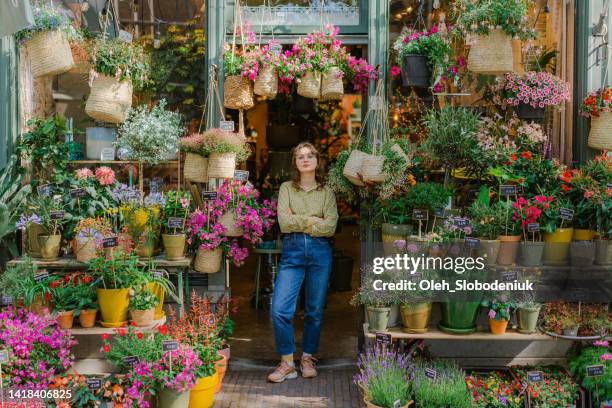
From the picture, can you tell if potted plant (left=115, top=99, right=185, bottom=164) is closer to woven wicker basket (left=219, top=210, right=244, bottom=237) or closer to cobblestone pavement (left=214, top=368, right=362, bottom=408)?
woven wicker basket (left=219, top=210, right=244, bottom=237)

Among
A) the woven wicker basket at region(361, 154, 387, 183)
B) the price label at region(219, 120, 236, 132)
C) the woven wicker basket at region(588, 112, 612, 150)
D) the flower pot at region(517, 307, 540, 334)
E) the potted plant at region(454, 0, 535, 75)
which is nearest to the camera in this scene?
the flower pot at region(517, 307, 540, 334)

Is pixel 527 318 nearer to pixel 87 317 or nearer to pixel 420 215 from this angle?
pixel 420 215

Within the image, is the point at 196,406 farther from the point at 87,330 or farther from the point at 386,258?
the point at 386,258

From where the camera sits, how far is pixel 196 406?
5668mm

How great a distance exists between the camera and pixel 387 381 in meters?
5.38

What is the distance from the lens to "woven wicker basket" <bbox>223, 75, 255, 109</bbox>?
21.2 feet

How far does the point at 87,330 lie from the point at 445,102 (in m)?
3.49

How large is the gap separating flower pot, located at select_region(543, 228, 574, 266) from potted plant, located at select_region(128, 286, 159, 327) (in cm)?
307

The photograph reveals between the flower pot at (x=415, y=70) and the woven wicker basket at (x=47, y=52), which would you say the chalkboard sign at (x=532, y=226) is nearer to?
the flower pot at (x=415, y=70)

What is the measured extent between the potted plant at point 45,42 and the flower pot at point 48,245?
1.29 meters

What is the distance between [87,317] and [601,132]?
4311mm

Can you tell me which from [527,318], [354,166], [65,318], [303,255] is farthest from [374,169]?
[65,318]

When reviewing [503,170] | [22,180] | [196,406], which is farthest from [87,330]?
[503,170]

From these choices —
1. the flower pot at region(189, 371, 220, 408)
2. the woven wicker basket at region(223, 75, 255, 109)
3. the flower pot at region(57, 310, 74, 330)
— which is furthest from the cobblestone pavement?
the woven wicker basket at region(223, 75, 255, 109)
